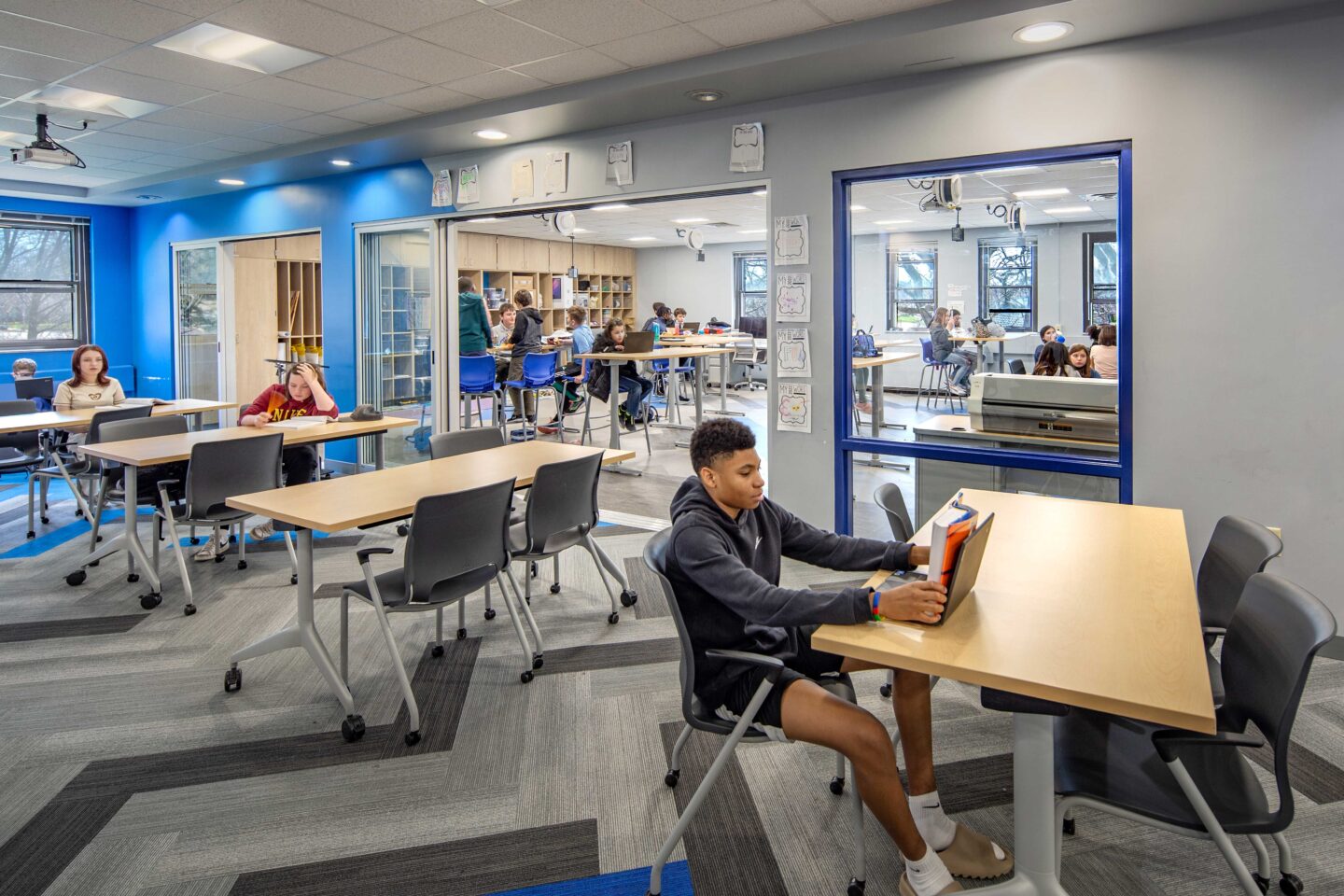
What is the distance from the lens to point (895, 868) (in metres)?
2.17

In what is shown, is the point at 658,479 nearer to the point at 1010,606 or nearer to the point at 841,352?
the point at 841,352

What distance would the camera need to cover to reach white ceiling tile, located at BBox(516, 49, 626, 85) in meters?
4.36

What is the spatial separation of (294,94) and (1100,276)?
4.61 metres

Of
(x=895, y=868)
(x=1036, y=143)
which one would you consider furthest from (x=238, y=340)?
(x=895, y=868)

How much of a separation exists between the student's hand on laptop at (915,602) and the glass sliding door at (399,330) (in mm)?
5415

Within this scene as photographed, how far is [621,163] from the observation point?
17.6 feet

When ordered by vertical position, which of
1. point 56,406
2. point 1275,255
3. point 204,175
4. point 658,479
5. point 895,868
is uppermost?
point 204,175

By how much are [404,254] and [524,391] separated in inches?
91.8

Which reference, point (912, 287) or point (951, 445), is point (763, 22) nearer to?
point (912, 287)

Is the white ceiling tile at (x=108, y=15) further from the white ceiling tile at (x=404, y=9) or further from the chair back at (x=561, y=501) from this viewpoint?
the chair back at (x=561, y=501)

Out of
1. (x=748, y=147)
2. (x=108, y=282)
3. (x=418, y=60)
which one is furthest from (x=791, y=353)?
(x=108, y=282)

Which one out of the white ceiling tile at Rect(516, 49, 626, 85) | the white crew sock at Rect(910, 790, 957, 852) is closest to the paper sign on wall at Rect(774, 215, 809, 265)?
A: the white ceiling tile at Rect(516, 49, 626, 85)

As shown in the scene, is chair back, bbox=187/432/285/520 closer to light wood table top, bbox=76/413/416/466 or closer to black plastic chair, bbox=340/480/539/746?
light wood table top, bbox=76/413/416/466

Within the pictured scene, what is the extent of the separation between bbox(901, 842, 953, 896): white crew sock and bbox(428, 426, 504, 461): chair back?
2.94m
